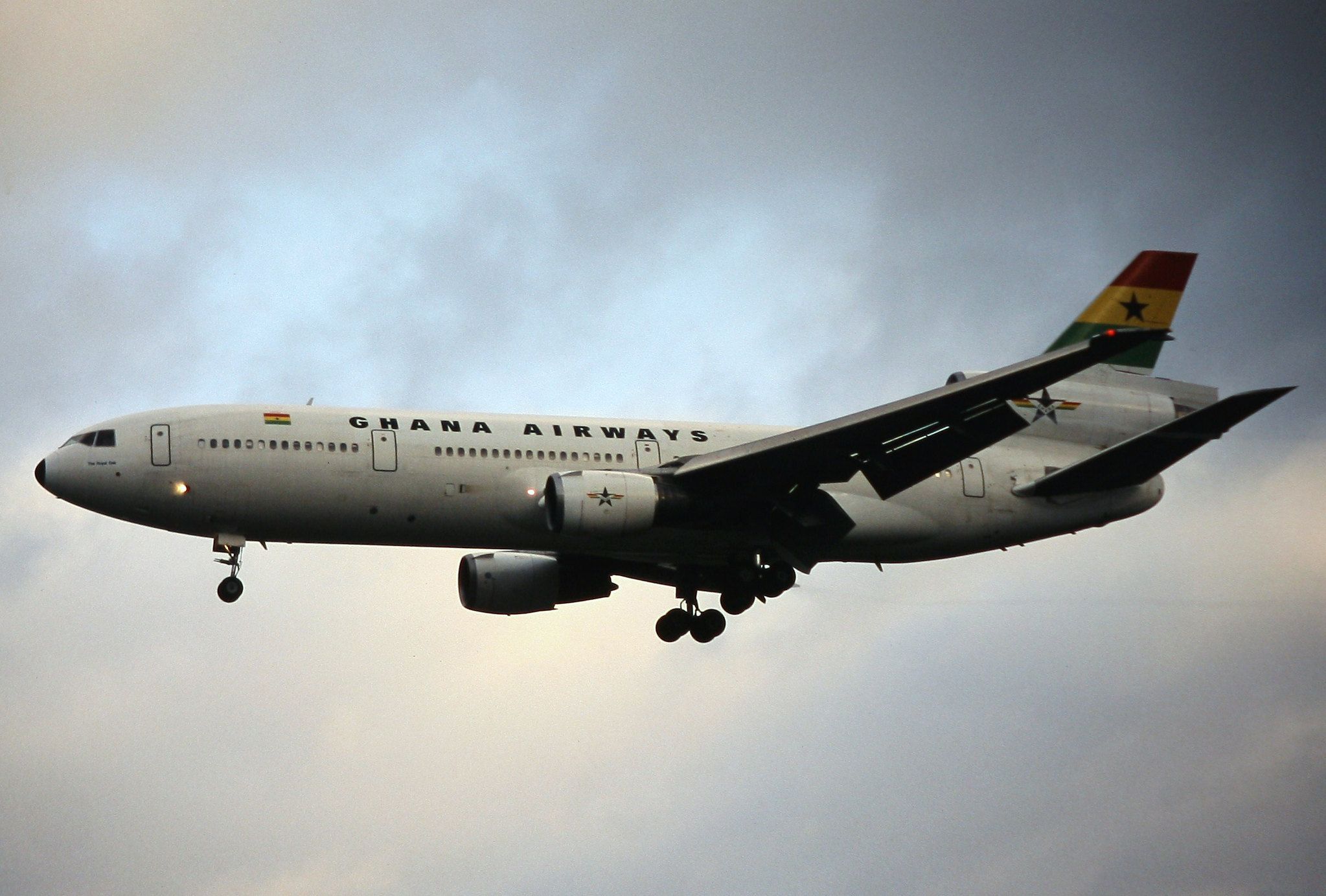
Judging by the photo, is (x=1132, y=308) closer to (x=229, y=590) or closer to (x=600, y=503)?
(x=600, y=503)

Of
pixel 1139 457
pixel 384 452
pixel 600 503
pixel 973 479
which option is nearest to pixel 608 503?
pixel 600 503

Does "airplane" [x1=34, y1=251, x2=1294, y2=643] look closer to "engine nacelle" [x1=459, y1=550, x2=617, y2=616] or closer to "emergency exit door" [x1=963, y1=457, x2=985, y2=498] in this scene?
"emergency exit door" [x1=963, y1=457, x2=985, y2=498]

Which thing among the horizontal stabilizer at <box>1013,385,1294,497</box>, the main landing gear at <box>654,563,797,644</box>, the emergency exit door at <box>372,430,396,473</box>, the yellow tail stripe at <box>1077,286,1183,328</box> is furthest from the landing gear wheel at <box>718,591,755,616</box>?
the yellow tail stripe at <box>1077,286,1183,328</box>

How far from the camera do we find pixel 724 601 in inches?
1661

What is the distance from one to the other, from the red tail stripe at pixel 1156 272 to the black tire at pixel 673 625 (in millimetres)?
14735

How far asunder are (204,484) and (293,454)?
2094 mm

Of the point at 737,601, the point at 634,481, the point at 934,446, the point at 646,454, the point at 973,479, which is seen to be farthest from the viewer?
the point at 737,601

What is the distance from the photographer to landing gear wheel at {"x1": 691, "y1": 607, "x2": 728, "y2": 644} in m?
43.2

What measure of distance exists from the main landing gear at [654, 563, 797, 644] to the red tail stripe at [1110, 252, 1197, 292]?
492 inches

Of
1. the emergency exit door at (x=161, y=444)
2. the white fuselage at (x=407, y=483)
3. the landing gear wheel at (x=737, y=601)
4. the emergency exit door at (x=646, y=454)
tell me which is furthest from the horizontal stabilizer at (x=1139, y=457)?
the emergency exit door at (x=161, y=444)

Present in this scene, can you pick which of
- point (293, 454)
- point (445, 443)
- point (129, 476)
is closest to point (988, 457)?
point (445, 443)

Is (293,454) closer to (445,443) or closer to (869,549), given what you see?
(445,443)

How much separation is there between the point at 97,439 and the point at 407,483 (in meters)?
7.27

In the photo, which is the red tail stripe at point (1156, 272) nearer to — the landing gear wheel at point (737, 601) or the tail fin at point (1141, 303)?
the tail fin at point (1141, 303)
